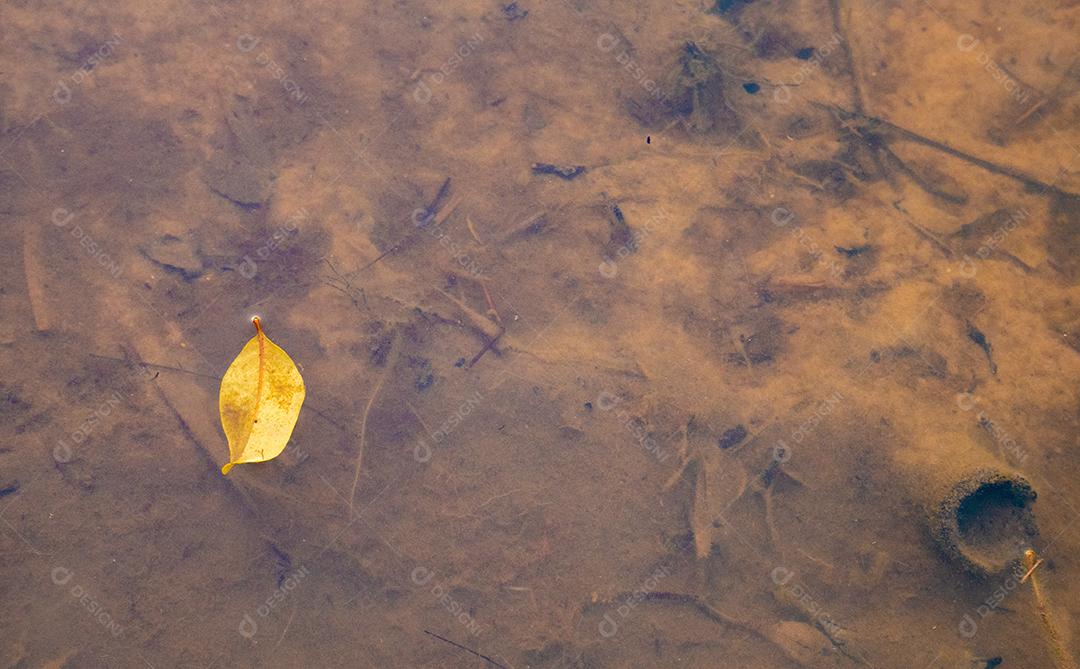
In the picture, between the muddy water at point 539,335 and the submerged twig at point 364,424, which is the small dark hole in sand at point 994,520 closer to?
the muddy water at point 539,335

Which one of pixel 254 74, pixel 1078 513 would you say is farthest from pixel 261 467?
pixel 1078 513

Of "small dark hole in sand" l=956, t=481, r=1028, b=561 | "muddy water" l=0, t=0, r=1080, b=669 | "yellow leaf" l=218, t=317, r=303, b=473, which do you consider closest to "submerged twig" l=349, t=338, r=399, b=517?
"muddy water" l=0, t=0, r=1080, b=669

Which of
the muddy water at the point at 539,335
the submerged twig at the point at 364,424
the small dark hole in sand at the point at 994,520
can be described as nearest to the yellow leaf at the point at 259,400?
the muddy water at the point at 539,335

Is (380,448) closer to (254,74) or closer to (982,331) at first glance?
(254,74)

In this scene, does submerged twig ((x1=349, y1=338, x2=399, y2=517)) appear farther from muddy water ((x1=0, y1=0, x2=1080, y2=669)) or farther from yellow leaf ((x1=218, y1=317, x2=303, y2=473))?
yellow leaf ((x1=218, y1=317, x2=303, y2=473))

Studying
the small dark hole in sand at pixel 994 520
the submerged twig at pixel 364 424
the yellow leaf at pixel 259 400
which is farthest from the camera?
the submerged twig at pixel 364 424

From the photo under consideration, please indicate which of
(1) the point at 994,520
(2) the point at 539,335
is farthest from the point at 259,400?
(1) the point at 994,520
